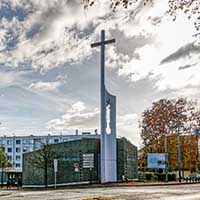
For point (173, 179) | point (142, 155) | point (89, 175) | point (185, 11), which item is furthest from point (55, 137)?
point (185, 11)

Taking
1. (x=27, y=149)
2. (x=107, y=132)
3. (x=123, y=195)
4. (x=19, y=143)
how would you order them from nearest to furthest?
(x=123, y=195)
(x=107, y=132)
(x=27, y=149)
(x=19, y=143)

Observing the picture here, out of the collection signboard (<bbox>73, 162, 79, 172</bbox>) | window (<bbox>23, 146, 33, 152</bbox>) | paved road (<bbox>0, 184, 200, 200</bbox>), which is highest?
window (<bbox>23, 146, 33, 152</bbox>)

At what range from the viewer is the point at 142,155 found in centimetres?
7038

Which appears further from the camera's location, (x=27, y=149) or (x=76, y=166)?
(x=27, y=149)

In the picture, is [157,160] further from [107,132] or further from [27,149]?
[27,149]

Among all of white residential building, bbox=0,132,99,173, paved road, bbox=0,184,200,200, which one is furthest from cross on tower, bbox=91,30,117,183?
white residential building, bbox=0,132,99,173

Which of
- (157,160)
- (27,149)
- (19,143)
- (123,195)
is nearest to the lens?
(123,195)

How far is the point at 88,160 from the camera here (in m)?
50.5

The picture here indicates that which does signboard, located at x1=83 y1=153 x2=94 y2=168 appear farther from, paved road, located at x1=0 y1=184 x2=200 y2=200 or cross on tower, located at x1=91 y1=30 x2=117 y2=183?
paved road, located at x1=0 y1=184 x2=200 y2=200

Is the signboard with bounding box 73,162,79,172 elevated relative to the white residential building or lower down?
lower down

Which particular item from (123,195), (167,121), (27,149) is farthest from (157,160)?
(27,149)

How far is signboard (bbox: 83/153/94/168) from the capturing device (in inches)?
1981

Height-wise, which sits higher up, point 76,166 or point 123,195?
point 76,166

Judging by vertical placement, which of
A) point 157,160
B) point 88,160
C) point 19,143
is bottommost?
point 157,160
